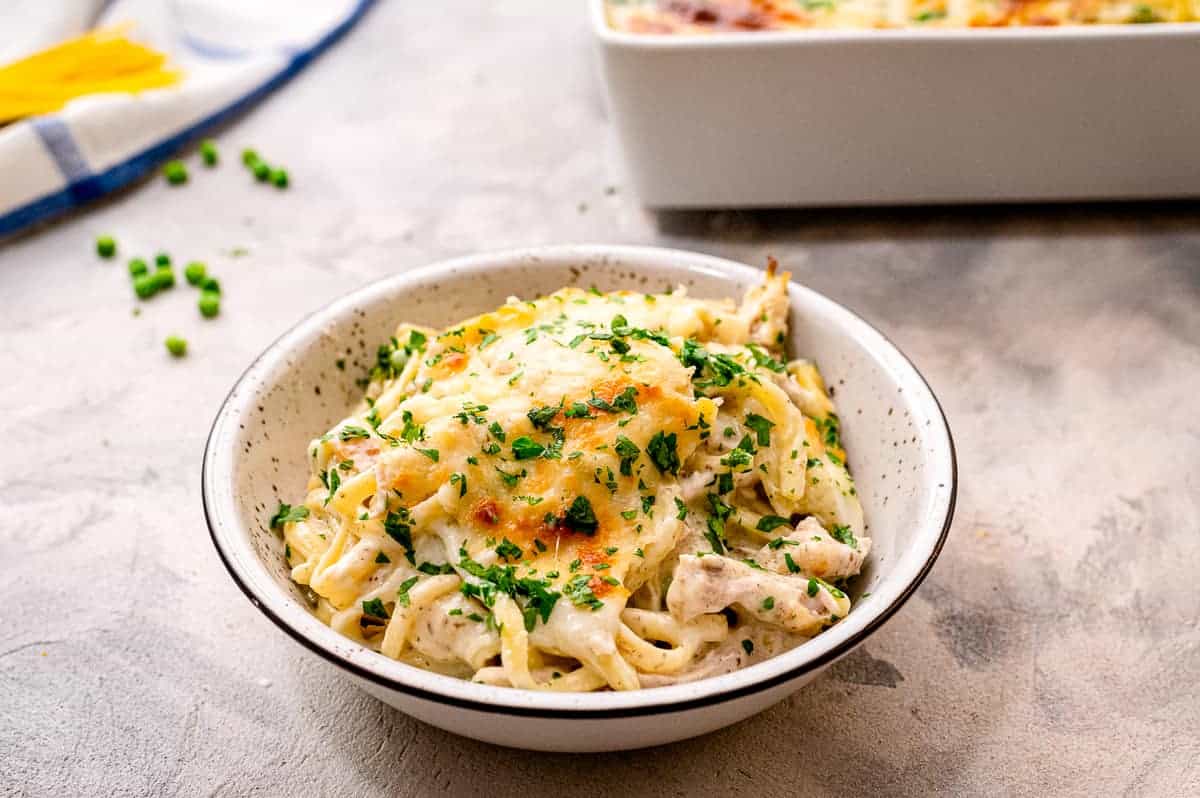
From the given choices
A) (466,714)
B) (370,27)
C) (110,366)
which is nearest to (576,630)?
(466,714)

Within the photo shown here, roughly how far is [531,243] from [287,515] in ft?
6.81

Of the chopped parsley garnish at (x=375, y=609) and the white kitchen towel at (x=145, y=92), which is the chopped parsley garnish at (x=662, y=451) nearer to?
the chopped parsley garnish at (x=375, y=609)

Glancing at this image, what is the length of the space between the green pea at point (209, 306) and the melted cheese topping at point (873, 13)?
1793 millimetres

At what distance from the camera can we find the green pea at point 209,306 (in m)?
4.00

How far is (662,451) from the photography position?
2.27 meters

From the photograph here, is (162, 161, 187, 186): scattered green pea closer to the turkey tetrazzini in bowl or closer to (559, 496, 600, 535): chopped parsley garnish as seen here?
the turkey tetrazzini in bowl

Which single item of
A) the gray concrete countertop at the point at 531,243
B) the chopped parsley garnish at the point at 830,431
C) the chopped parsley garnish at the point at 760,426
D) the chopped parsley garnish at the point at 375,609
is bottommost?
the gray concrete countertop at the point at 531,243

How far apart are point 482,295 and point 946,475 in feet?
4.44

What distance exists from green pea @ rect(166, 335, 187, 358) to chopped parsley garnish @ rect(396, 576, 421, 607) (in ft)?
6.49

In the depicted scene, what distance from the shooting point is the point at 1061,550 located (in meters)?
2.99

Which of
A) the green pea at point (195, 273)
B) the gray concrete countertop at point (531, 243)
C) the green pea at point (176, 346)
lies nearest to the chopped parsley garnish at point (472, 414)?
the gray concrete countertop at point (531, 243)

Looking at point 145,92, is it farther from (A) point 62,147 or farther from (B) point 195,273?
(B) point 195,273

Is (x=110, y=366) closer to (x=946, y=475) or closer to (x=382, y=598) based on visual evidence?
(x=382, y=598)

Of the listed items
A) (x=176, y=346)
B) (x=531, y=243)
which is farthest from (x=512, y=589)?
(x=531, y=243)
